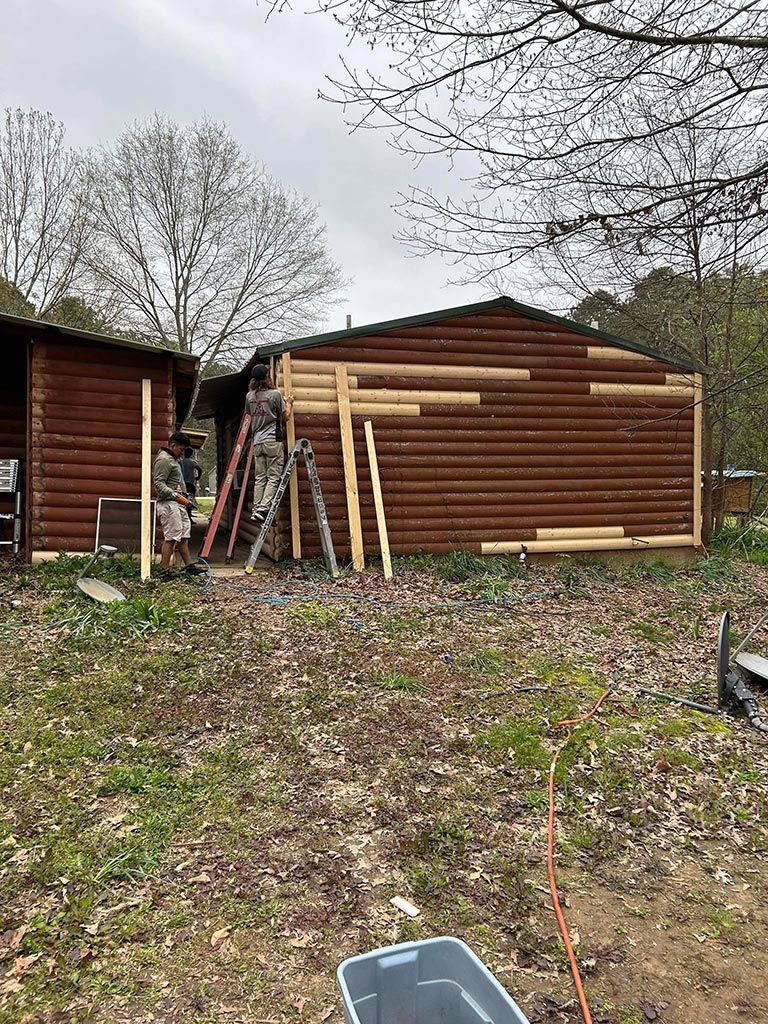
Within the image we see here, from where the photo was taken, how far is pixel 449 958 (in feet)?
5.97

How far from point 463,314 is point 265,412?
12.0 ft

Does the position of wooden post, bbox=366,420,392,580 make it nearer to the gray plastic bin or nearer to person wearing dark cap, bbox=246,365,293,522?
person wearing dark cap, bbox=246,365,293,522

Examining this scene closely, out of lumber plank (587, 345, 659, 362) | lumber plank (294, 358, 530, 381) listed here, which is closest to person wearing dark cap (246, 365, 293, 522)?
lumber plank (294, 358, 530, 381)

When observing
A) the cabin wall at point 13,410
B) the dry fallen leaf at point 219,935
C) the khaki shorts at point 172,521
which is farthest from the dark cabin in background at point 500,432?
the dry fallen leaf at point 219,935

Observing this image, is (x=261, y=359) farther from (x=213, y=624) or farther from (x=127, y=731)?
(x=127, y=731)

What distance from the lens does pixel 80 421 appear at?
325 inches

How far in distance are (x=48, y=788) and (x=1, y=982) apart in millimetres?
1378

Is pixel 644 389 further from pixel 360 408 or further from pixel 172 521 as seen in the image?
pixel 172 521

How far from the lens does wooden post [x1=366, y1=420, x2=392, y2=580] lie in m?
8.78

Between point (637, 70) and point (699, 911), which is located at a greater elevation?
point (637, 70)

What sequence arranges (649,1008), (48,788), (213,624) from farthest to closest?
1. (213,624)
2. (48,788)
3. (649,1008)

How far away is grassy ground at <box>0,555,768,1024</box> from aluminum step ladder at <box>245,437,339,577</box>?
6.02 ft

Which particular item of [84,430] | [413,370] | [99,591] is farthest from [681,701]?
[84,430]

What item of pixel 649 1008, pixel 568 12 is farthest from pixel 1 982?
pixel 568 12
